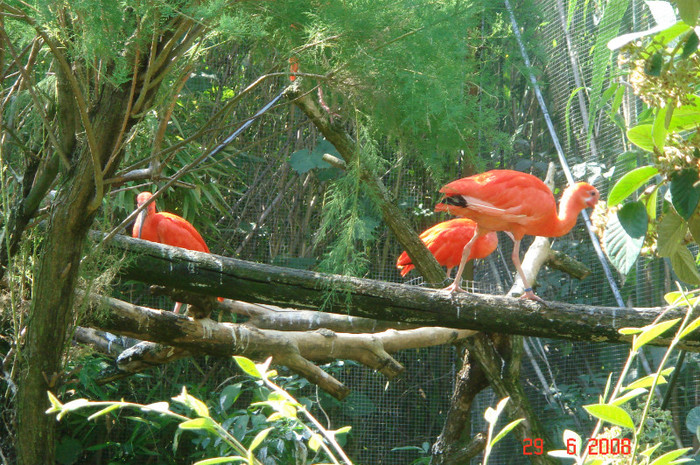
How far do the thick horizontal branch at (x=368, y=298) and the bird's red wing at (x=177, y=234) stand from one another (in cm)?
114

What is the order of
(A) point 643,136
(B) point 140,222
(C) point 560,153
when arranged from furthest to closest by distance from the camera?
1. (C) point 560,153
2. (B) point 140,222
3. (A) point 643,136

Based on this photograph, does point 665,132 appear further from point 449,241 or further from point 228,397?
point 449,241

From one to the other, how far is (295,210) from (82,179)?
266cm

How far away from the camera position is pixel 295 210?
4016 millimetres

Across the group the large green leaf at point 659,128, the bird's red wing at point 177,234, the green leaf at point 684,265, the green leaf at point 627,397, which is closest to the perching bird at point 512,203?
the bird's red wing at point 177,234

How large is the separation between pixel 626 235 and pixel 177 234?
103 inches

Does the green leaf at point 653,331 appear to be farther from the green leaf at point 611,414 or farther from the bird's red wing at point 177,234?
the bird's red wing at point 177,234

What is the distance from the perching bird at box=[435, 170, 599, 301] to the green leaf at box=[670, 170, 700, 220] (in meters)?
2.07

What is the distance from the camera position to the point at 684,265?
821 millimetres

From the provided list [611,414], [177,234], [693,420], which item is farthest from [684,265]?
[177,234]

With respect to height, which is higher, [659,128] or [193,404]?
[659,128]

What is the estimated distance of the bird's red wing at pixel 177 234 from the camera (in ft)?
10.2

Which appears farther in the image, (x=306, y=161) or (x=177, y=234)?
(x=306, y=161)

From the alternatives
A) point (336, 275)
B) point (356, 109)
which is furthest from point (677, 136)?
point (336, 275)
